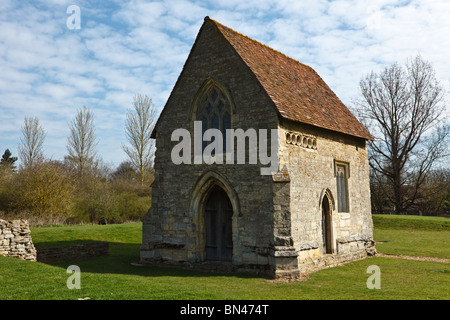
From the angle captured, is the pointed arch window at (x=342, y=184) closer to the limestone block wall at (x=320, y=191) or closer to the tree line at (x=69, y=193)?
the limestone block wall at (x=320, y=191)

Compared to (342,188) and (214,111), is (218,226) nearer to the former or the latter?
(214,111)

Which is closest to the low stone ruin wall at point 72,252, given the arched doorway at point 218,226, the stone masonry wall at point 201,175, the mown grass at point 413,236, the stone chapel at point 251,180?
the stone masonry wall at point 201,175

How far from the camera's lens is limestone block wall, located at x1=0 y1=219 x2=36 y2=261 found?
44.2ft

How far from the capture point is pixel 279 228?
1159 centimetres

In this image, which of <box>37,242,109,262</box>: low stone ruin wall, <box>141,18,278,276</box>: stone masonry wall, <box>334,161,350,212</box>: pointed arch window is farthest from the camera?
<box>334,161,350,212</box>: pointed arch window

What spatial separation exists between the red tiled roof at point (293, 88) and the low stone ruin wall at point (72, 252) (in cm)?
1065

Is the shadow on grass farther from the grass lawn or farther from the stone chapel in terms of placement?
the stone chapel

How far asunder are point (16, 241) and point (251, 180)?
30.7ft

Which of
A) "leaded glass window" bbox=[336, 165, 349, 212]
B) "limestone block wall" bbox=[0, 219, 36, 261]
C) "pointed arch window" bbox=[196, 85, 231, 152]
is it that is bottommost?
"limestone block wall" bbox=[0, 219, 36, 261]

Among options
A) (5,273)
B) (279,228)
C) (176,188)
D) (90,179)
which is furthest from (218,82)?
(90,179)

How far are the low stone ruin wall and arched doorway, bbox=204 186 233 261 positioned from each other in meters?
5.95

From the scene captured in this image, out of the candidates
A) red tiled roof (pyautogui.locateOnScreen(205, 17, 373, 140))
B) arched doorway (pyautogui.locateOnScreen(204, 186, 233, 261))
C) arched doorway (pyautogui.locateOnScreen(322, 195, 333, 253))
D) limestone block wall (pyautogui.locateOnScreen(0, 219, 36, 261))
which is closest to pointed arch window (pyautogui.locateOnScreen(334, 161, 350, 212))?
arched doorway (pyautogui.locateOnScreen(322, 195, 333, 253))

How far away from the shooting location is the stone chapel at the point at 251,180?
1187cm
